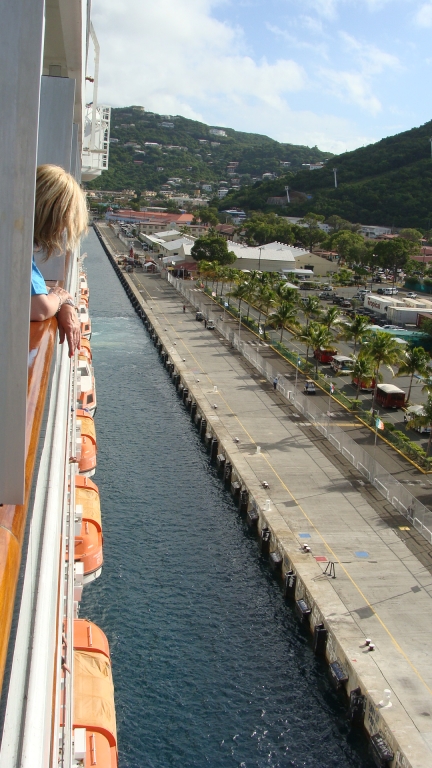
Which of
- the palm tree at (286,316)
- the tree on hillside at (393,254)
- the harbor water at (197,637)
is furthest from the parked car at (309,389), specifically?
the tree on hillside at (393,254)

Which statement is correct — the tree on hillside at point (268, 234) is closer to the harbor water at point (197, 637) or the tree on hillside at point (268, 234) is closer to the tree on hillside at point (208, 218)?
the tree on hillside at point (208, 218)

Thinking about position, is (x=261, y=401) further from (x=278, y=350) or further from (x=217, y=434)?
(x=278, y=350)

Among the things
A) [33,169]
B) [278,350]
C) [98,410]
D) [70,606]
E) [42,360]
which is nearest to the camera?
[33,169]

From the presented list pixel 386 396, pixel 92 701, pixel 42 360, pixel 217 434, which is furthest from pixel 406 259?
pixel 42 360

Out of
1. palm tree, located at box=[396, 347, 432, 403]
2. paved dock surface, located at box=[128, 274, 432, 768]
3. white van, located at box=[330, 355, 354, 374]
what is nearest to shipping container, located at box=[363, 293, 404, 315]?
white van, located at box=[330, 355, 354, 374]

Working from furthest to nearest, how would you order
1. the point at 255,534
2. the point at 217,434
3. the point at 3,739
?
the point at 217,434
the point at 255,534
the point at 3,739

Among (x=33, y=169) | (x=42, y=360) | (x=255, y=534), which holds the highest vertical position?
(x=33, y=169)

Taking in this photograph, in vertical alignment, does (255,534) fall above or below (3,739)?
below

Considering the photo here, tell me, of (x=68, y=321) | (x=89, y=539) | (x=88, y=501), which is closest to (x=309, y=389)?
(x=88, y=501)
